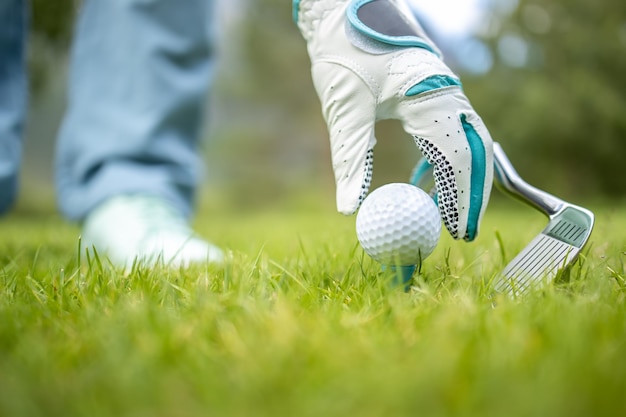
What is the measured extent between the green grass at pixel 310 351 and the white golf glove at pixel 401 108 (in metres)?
0.23

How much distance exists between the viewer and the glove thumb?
1.25m

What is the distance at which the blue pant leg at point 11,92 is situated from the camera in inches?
93.4

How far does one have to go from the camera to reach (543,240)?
1.29 m

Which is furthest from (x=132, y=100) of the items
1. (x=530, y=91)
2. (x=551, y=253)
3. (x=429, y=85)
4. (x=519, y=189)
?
(x=530, y=91)

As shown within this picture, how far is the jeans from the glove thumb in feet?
4.12

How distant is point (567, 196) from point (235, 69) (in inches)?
337

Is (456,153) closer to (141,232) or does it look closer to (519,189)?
(519,189)

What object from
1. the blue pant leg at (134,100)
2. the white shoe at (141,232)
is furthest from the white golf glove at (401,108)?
the blue pant leg at (134,100)

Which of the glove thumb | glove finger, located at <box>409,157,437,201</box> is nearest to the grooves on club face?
glove finger, located at <box>409,157,437,201</box>

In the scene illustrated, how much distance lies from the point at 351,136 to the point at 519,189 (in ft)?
1.40

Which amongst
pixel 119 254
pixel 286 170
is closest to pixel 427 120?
pixel 119 254

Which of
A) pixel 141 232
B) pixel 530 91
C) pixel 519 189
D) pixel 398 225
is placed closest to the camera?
pixel 398 225

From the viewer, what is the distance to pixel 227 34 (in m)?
14.3

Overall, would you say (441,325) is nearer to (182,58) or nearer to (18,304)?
(18,304)
